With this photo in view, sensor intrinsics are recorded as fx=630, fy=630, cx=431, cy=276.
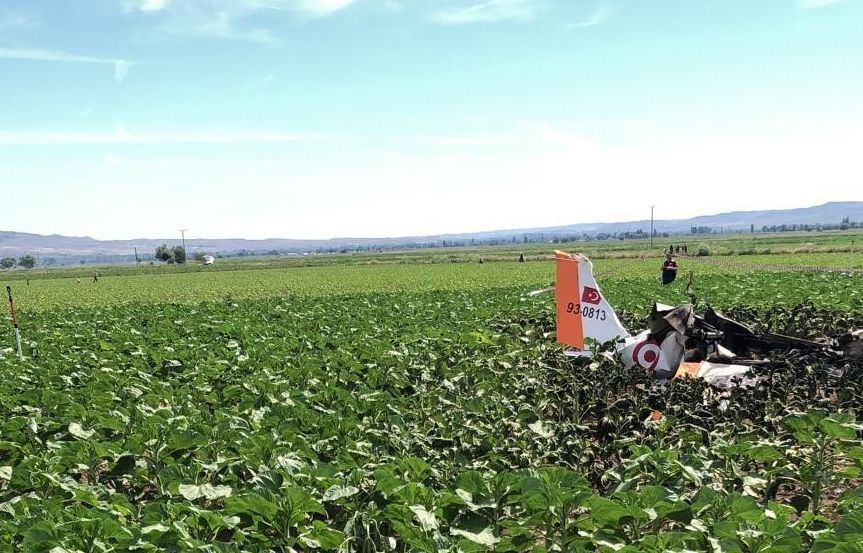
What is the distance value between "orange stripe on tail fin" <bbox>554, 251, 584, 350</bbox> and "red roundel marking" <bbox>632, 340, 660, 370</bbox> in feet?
3.96

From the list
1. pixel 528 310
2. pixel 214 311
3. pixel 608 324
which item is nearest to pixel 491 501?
pixel 608 324

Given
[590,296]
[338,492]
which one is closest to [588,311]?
[590,296]

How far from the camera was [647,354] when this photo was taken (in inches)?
424

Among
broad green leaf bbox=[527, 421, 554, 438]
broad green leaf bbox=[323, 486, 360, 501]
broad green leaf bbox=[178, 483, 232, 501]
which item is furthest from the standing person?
broad green leaf bbox=[178, 483, 232, 501]

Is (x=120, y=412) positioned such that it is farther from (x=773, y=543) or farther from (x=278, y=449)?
(x=773, y=543)

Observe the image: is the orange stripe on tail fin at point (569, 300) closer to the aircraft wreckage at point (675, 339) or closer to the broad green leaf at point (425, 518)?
the aircraft wreckage at point (675, 339)

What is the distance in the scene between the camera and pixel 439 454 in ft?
20.9

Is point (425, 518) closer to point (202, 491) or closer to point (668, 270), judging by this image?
point (202, 491)

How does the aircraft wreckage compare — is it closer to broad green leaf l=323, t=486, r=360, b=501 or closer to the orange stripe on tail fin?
the orange stripe on tail fin

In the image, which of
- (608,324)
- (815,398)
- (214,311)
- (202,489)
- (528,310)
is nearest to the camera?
(202,489)

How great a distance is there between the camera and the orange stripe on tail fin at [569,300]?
1187cm

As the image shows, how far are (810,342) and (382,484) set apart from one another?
8921 mm

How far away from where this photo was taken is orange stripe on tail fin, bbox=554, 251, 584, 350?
11867 millimetres

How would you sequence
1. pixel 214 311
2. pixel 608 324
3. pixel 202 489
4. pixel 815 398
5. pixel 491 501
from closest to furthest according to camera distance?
pixel 491 501 → pixel 202 489 → pixel 815 398 → pixel 608 324 → pixel 214 311
